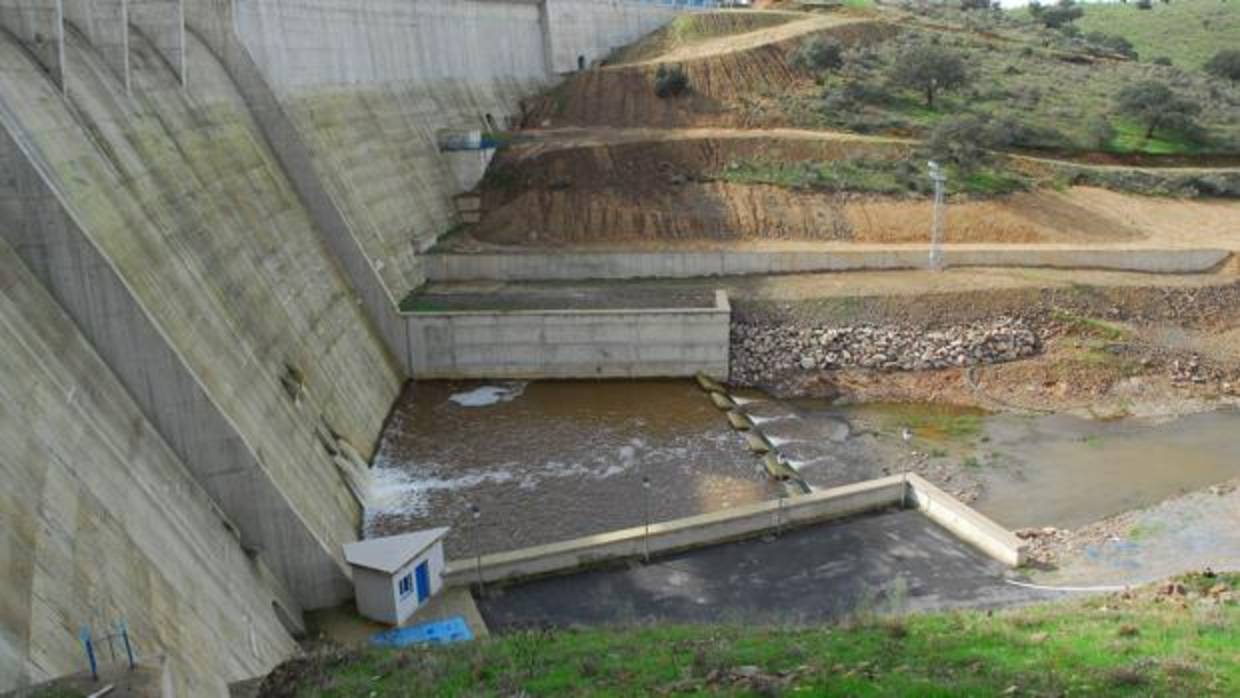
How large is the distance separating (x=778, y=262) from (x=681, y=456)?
40.9 feet

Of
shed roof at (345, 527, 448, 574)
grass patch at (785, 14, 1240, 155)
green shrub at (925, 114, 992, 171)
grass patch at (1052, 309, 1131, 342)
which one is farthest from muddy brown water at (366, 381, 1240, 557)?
grass patch at (785, 14, 1240, 155)

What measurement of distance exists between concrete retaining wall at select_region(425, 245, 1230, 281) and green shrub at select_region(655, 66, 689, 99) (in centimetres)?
1440

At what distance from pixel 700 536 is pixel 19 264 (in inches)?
496

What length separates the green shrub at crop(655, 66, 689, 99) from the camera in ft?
153

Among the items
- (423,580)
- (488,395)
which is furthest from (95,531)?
(488,395)

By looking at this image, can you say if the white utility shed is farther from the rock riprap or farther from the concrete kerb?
the rock riprap

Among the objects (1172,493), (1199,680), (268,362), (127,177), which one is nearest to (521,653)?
(1199,680)

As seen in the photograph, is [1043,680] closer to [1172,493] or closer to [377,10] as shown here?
[1172,493]

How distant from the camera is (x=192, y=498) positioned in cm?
1575

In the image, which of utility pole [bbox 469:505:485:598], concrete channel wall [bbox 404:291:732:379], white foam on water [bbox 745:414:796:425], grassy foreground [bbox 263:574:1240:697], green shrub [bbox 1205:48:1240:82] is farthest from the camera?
green shrub [bbox 1205:48:1240:82]

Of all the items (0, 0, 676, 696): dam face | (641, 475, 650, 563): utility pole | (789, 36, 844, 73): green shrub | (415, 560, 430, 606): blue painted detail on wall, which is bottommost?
(641, 475, 650, 563): utility pole

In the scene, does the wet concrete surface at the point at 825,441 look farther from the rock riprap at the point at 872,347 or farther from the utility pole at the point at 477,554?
the utility pole at the point at 477,554

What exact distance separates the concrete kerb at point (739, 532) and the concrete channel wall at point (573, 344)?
1053 cm

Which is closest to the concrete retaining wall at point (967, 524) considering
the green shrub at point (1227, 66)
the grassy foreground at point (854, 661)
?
the grassy foreground at point (854, 661)
